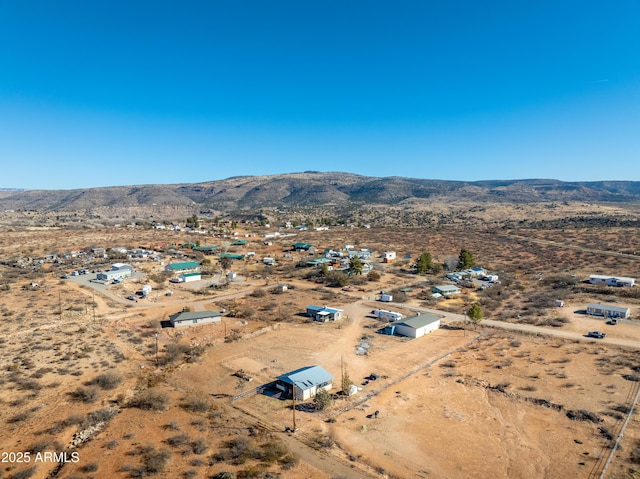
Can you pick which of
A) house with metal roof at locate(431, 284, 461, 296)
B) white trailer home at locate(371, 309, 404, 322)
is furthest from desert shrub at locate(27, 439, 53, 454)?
house with metal roof at locate(431, 284, 461, 296)

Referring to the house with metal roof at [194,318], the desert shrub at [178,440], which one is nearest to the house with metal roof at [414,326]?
the house with metal roof at [194,318]

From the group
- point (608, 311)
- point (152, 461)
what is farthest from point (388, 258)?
point (152, 461)

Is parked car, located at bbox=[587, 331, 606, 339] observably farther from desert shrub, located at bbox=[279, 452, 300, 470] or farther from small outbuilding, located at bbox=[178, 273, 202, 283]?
small outbuilding, located at bbox=[178, 273, 202, 283]

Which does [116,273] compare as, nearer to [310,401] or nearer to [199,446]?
[310,401]

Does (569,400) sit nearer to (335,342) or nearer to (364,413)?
(364,413)

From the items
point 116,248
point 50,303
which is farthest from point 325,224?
point 50,303

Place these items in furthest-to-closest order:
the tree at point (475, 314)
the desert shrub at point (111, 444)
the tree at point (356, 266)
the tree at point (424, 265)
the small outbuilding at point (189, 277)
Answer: the tree at point (424, 265) < the tree at point (356, 266) < the small outbuilding at point (189, 277) < the tree at point (475, 314) < the desert shrub at point (111, 444)

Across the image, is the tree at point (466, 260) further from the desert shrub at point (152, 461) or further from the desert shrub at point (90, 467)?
the desert shrub at point (90, 467)

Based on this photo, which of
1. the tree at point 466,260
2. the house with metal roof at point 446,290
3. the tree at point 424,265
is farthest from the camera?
the tree at point 466,260
